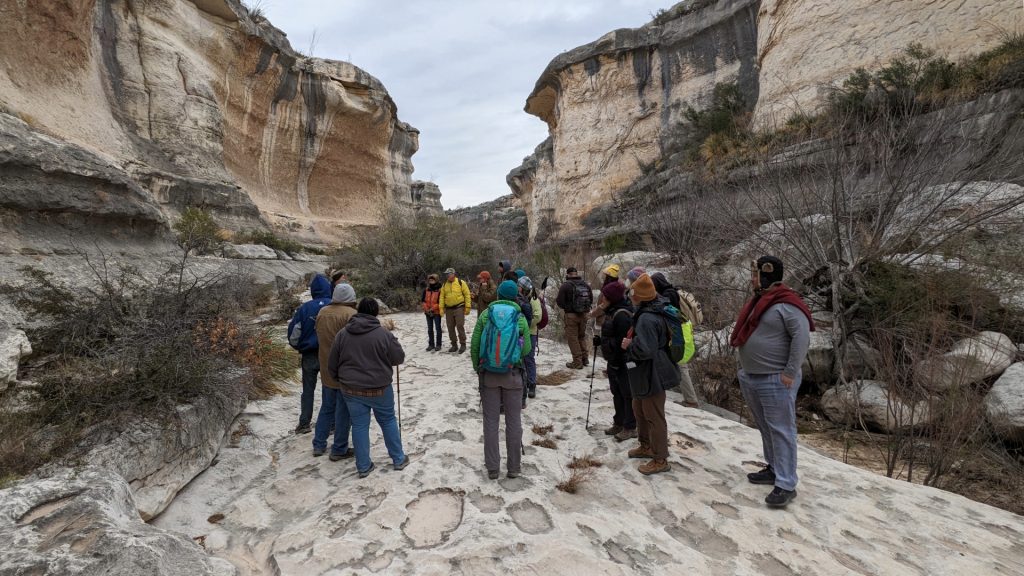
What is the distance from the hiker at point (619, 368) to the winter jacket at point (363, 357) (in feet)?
6.54

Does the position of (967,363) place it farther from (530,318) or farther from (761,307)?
(530,318)

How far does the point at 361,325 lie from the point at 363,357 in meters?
0.26

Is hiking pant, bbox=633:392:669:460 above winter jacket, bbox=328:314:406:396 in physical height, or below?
below

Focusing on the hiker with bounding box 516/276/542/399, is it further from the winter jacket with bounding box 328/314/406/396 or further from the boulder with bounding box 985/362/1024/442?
the boulder with bounding box 985/362/1024/442

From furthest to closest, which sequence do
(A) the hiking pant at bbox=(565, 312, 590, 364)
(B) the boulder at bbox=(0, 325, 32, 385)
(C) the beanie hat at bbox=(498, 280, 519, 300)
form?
1. (A) the hiking pant at bbox=(565, 312, 590, 364)
2. (C) the beanie hat at bbox=(498, 280, 519, 300)
3. (B) the boulder at bbox=(0, 325, 32, 385)

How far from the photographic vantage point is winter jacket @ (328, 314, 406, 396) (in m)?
3.32

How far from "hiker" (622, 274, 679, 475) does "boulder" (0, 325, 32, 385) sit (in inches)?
171

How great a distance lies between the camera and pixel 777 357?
2.96m

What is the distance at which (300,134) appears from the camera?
23422mm

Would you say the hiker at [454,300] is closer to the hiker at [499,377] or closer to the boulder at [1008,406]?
the hiker at [499,377]

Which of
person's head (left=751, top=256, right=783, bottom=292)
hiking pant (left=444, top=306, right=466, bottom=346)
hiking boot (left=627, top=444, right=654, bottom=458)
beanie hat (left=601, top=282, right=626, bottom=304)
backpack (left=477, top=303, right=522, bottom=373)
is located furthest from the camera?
hiking pant (left=444, top=306, right=466, bottom=346)

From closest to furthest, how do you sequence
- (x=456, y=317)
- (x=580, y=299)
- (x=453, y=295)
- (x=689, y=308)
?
(x=689, y=308) → (x=580, y=299) → (x=453, y=295) → (x=456, y=317)

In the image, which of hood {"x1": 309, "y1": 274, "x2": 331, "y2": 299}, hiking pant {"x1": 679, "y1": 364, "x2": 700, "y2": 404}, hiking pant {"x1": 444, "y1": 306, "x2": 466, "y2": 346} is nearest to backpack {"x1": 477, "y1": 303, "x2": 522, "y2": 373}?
hood {"x1": 309, "y1": 274, "x2": 331, "y2": 299}

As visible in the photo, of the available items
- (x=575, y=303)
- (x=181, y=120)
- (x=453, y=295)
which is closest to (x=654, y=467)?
(x=575, y=303)
